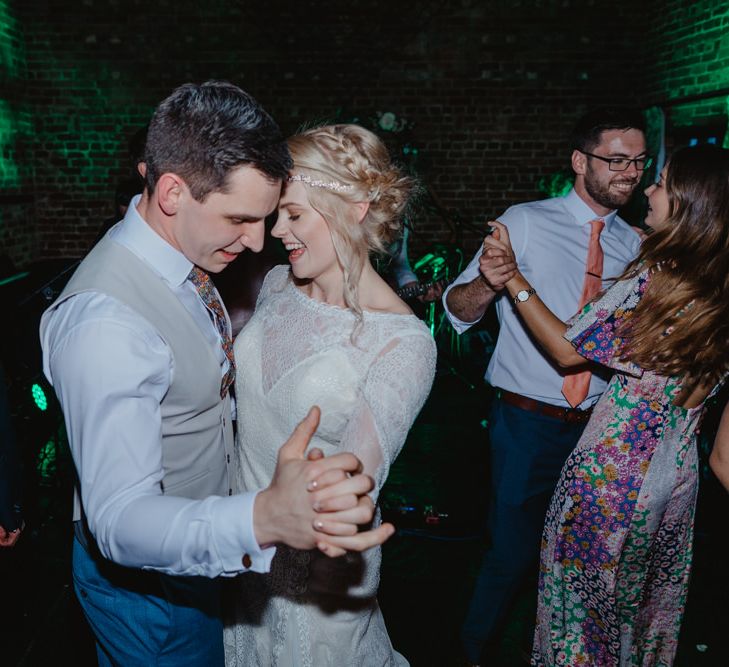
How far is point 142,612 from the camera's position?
1342 millimetres

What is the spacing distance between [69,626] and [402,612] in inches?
55.3

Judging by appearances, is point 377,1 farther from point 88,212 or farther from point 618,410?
point 618,410

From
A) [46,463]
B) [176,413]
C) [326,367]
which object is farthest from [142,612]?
[46,463]

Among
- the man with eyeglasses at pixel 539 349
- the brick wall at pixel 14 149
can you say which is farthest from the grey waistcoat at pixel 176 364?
the brick wall at pixel 14 149

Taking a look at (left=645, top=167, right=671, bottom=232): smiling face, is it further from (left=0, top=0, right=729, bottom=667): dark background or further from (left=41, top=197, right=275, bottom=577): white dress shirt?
(left=0, top=0, right=729, bottom=667): dark background

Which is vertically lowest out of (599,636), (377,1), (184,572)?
(599,636)

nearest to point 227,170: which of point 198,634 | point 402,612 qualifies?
point 198,634

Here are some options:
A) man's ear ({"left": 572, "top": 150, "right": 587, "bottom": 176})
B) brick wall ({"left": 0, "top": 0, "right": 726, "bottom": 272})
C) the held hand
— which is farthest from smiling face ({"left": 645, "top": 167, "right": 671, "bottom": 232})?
brick wall ({"left": 0, "top": 0, "right": 726, "bottom": 272})

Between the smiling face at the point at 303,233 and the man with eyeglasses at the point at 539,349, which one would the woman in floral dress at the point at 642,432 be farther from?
the smiling face at the point at 303,233

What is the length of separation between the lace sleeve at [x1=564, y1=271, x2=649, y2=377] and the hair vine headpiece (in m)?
0.85

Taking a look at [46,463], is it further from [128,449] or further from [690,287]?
[690,287]

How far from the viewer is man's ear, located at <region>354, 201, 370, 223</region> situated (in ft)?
5.26

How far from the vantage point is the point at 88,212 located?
6305mm

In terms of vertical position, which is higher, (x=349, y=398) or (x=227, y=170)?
(x=227, y=170)
